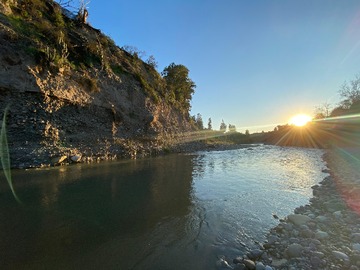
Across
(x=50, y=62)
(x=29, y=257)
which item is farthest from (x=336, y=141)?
(x=29, y=257)

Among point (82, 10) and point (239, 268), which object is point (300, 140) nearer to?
point (82, 10)

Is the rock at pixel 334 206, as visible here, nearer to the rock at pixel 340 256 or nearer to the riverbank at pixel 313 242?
the riverbank at pixel 313 242

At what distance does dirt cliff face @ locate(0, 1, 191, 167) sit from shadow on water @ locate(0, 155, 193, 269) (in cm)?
632

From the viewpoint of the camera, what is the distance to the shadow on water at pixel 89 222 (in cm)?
425

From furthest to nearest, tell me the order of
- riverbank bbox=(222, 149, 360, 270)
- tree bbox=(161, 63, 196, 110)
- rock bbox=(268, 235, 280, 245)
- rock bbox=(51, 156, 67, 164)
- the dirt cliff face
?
tree bbox=(161, 63, 196, 110), the dirt cliff face, rock bbox=(51, 156, 67, 164), rock bbox=(268, 235, 280, 245), riverbank bbox=(222, 149, 360, 270)

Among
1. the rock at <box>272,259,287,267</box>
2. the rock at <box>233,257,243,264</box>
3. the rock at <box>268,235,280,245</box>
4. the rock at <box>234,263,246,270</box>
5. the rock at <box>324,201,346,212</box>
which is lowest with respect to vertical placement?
the rock at <box>272,259,287,267</box>

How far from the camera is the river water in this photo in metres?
4.29

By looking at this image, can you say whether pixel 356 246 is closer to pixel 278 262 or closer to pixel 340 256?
pixel 340 256

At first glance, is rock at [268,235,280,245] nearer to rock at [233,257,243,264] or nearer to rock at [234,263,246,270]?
rock at [233,257,243,264]

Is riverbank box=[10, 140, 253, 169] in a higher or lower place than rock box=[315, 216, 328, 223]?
higher

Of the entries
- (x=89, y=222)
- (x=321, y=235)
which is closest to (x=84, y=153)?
(x=89, y=222)

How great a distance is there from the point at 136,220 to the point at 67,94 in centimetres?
1580

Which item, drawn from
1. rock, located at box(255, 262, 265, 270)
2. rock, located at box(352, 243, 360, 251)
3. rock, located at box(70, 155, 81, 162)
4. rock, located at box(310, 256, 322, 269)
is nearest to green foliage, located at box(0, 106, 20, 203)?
rock, located at box(70, 155, 81, 162)

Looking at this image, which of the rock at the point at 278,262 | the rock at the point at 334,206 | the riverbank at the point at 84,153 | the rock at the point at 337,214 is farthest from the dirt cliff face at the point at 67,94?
the rock at the point at 337,214
